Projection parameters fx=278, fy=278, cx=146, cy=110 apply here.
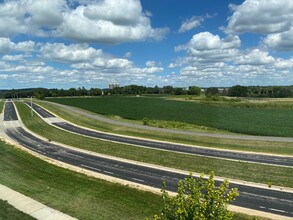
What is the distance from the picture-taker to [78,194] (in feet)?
60.5

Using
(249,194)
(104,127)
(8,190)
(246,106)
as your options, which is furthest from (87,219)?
(246,106)

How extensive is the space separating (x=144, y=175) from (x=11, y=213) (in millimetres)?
11756

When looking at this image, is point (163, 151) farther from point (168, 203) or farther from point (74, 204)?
point (168, 203)

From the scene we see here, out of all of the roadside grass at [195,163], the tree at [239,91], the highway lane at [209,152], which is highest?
the tree at [239,91]

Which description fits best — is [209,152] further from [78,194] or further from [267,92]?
[267,92]

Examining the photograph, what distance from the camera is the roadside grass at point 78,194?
15.8 metres

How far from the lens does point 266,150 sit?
115ft

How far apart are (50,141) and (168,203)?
36.2m

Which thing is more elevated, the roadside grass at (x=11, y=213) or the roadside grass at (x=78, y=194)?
the roadside grass at (x=11, y=213)

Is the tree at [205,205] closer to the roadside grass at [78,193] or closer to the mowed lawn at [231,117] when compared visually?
the roadside grass at [78,193]

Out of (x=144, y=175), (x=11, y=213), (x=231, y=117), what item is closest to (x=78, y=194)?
(x=11, y=213)

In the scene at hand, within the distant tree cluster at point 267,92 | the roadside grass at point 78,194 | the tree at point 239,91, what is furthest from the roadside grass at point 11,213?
the tree at point 239,91

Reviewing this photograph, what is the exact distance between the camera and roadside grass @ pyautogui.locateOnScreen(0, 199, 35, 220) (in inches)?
576

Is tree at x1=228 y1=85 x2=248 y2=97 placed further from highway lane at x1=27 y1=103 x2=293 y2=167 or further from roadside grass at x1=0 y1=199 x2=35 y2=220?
roadside grass at x1=0 y1=199 x2=35 y2=220
